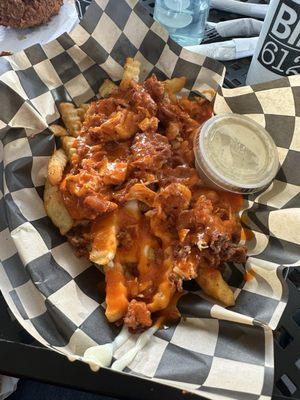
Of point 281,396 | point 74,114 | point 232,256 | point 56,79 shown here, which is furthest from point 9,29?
point 281,396

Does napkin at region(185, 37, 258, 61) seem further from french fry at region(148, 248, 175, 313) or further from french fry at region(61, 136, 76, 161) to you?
french fry at region(148, 248, 175, 313)

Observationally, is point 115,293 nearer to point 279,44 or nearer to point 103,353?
point 103,353

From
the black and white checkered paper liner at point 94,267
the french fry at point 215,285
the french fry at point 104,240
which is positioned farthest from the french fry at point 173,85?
the french fry at point 215,285

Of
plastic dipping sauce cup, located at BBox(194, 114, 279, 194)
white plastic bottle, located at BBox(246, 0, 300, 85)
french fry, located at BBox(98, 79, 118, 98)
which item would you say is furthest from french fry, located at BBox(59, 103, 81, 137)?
white plastic bottle, located at BBox(246, 0, 300, 85)

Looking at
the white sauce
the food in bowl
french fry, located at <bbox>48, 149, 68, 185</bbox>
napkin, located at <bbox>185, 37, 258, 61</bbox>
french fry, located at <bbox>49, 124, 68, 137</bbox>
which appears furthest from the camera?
the food in bowl

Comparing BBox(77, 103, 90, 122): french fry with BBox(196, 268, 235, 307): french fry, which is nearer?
BBox(196, 268, 235, 307): french fry

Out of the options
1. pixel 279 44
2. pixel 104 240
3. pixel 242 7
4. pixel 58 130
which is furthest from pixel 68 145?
pixel 242 7
